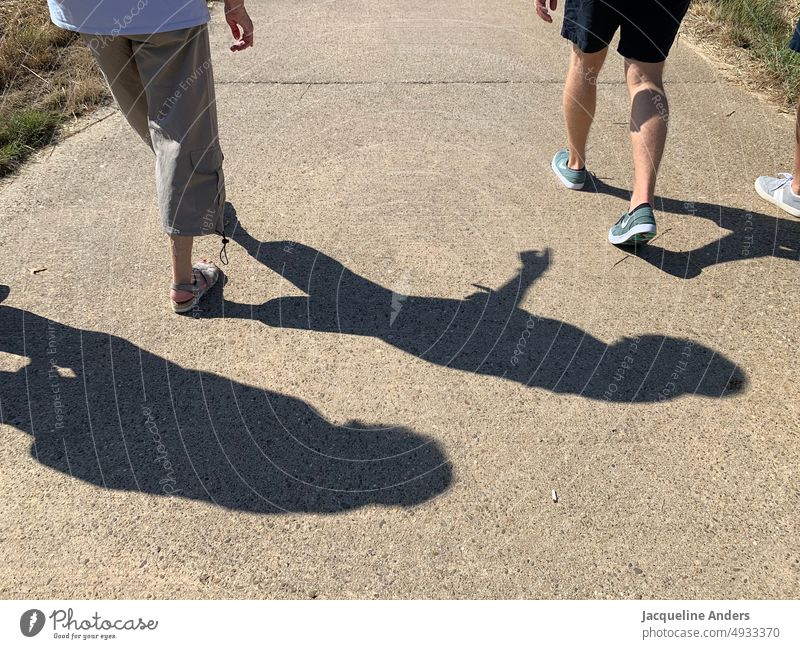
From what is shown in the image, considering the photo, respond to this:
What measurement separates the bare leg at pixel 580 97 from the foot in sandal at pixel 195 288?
76.7 inches

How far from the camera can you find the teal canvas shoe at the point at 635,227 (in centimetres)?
322

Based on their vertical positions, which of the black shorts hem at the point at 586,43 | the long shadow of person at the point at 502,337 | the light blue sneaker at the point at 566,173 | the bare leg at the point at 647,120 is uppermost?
the black shorts hem at the point at 586,43

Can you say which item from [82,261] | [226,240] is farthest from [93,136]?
[226,240]

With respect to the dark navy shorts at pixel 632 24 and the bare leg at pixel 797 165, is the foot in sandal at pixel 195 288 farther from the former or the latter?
the bare leg at pixel 797 165

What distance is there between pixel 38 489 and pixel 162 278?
1180mm

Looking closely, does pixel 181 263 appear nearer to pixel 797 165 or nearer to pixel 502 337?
pixel 502 337

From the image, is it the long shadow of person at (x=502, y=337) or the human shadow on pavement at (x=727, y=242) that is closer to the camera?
the long shadow of person at (x=502, y=337)

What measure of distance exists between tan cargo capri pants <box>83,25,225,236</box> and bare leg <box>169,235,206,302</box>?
0.29 feet

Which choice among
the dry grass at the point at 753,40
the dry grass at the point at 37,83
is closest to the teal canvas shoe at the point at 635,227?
the dry grass at the point at 753,40

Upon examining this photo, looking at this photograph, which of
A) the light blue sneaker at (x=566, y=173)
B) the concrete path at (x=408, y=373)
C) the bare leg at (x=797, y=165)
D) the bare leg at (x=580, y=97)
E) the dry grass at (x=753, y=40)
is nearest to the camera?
the concrete path at (x=408, y=373)

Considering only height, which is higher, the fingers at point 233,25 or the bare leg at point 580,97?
the fingers at point 233,25

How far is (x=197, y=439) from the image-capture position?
2.60 metres

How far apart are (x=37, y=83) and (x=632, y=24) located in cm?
377

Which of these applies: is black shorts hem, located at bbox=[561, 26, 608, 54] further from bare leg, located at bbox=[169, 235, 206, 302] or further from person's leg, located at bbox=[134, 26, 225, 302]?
bare leg, located at bbox=[169, 235, 206, 302]
